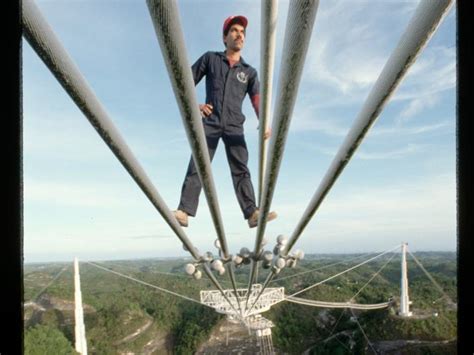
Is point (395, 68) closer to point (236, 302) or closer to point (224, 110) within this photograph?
point (224, 110)

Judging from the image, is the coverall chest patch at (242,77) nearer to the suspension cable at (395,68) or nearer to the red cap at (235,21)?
the red cap at (235,21)

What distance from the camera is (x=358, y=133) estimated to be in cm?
119

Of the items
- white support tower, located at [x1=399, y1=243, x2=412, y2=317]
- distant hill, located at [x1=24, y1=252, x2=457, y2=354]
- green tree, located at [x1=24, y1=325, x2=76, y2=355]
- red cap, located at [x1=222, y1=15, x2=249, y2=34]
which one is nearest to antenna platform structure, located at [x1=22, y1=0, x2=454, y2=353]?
red cap, located at [x1=222, y1=15, x2=249, y2=34]

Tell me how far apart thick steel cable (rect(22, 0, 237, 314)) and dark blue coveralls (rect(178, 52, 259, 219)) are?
1.39m

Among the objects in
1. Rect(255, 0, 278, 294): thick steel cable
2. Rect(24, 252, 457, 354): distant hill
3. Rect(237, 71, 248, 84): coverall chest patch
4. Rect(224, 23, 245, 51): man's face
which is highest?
Rect(224, 23, 245, 51): man's face

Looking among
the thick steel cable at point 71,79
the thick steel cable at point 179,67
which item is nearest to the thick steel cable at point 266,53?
the thick steel cable at point 179,67

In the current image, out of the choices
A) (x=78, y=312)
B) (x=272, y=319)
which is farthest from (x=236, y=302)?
(x=272, y=319)

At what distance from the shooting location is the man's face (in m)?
2.39

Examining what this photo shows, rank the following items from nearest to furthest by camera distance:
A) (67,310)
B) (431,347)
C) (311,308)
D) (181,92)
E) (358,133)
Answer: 1. (181,92)
2. (358,133)
3. (431,347)
4. (67,310)
5. (311,308)

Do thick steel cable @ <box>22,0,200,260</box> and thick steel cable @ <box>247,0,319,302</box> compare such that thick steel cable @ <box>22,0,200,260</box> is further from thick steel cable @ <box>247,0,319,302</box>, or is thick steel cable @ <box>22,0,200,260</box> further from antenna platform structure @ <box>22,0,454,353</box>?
thick steel cable @ <box>247,0,319,302</box>
